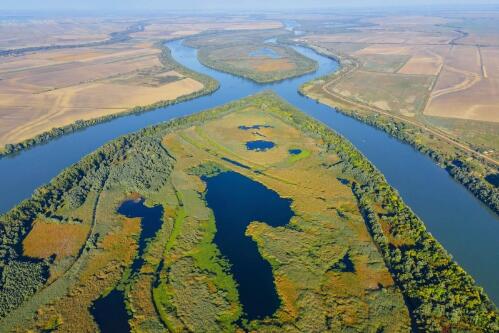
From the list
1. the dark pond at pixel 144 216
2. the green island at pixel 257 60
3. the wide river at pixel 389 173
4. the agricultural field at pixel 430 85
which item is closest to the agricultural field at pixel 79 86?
the wide river at pixel 389 173

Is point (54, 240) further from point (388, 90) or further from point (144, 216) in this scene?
point (388, 90)

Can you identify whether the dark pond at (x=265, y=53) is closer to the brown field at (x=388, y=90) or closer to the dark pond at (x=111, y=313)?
the brown field at (x=388, y=90)

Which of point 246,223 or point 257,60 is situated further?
point 257,60

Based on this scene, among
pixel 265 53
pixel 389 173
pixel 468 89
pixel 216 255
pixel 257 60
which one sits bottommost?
pixel 216 255

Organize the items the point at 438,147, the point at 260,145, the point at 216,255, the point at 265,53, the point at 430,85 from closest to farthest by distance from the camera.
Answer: the point at 216,255
the point at 438,147
the point at 260,145
the point at 430,85
the point at 265,53

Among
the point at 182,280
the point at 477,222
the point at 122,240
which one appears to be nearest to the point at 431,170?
the point at 477,222

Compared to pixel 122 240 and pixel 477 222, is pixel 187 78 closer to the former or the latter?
pixel 122 240

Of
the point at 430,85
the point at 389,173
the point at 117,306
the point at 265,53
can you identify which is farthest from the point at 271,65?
the point at 117,306

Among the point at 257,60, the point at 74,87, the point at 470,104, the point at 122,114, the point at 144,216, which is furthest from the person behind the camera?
the point at 257,60

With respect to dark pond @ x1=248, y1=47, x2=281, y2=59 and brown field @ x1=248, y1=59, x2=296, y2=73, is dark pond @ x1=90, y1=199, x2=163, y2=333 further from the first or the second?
dark pond @ x1=248, y1=47, x2=281, y2=59
